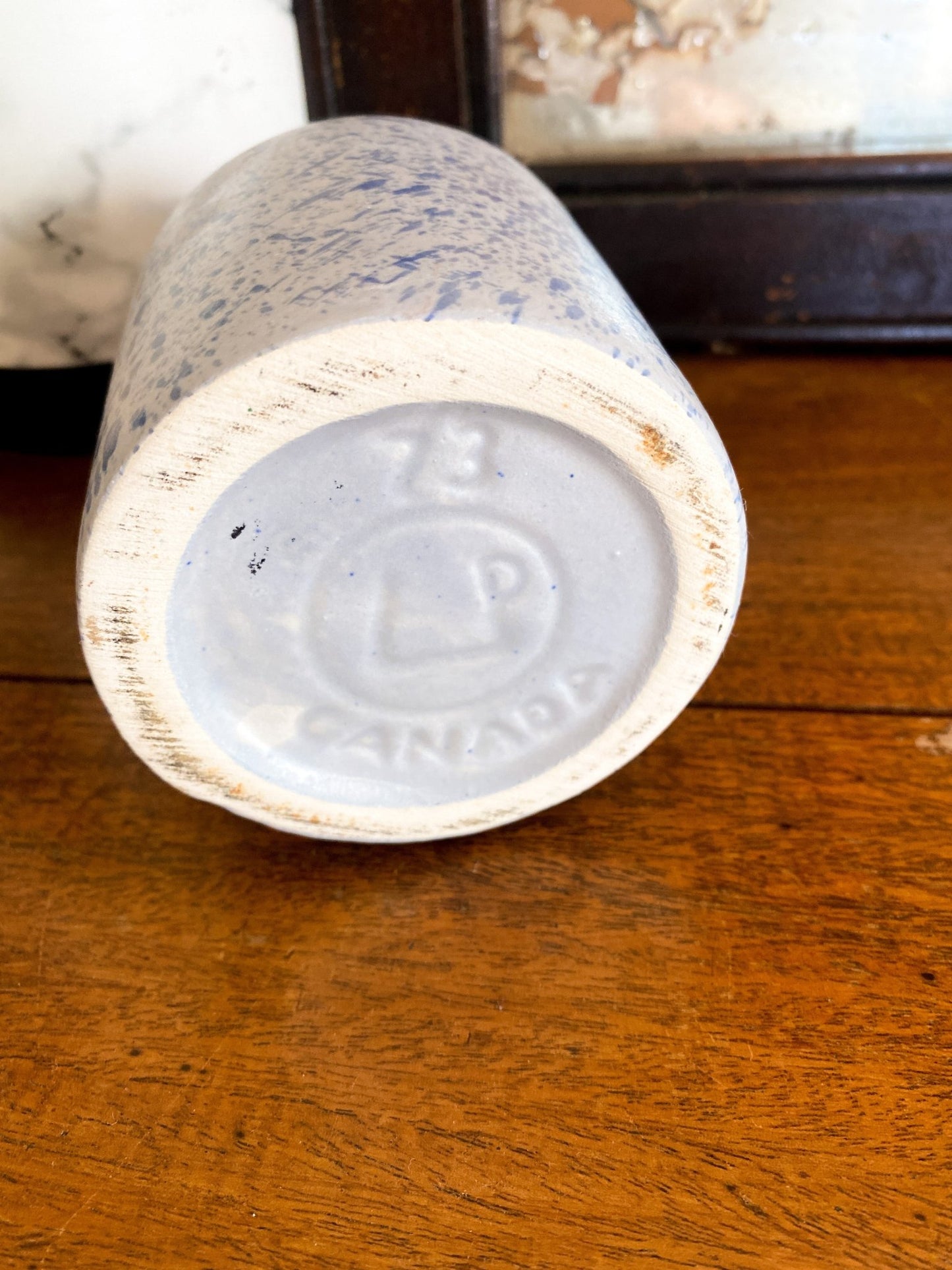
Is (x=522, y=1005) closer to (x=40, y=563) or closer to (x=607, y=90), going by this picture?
(x=40, y=563)

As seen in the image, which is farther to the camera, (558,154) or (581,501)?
(558,154)

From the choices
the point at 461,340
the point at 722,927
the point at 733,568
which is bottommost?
the point at 722,927

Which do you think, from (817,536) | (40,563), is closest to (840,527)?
(817,536)

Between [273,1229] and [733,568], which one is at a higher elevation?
[733,568]

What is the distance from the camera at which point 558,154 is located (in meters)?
0.84

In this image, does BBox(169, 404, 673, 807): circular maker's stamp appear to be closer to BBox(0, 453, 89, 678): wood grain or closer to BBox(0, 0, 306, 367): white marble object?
BBox(0, 453, 89, 678): wood grain

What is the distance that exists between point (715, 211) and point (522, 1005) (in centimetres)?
67

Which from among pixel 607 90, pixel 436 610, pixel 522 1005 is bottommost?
pixel 522 1005

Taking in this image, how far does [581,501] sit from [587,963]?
0.18m

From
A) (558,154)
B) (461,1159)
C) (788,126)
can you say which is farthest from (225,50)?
(461,1159)

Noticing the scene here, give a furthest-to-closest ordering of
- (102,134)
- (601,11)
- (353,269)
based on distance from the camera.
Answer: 1. (601,11)
2. (102,134)
3. (353,269)

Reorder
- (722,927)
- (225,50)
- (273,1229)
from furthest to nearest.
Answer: (225,50), (722,927), (273,1229)

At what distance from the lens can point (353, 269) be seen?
1.17 ft

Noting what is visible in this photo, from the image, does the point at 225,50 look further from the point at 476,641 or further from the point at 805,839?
the point at 805,839
